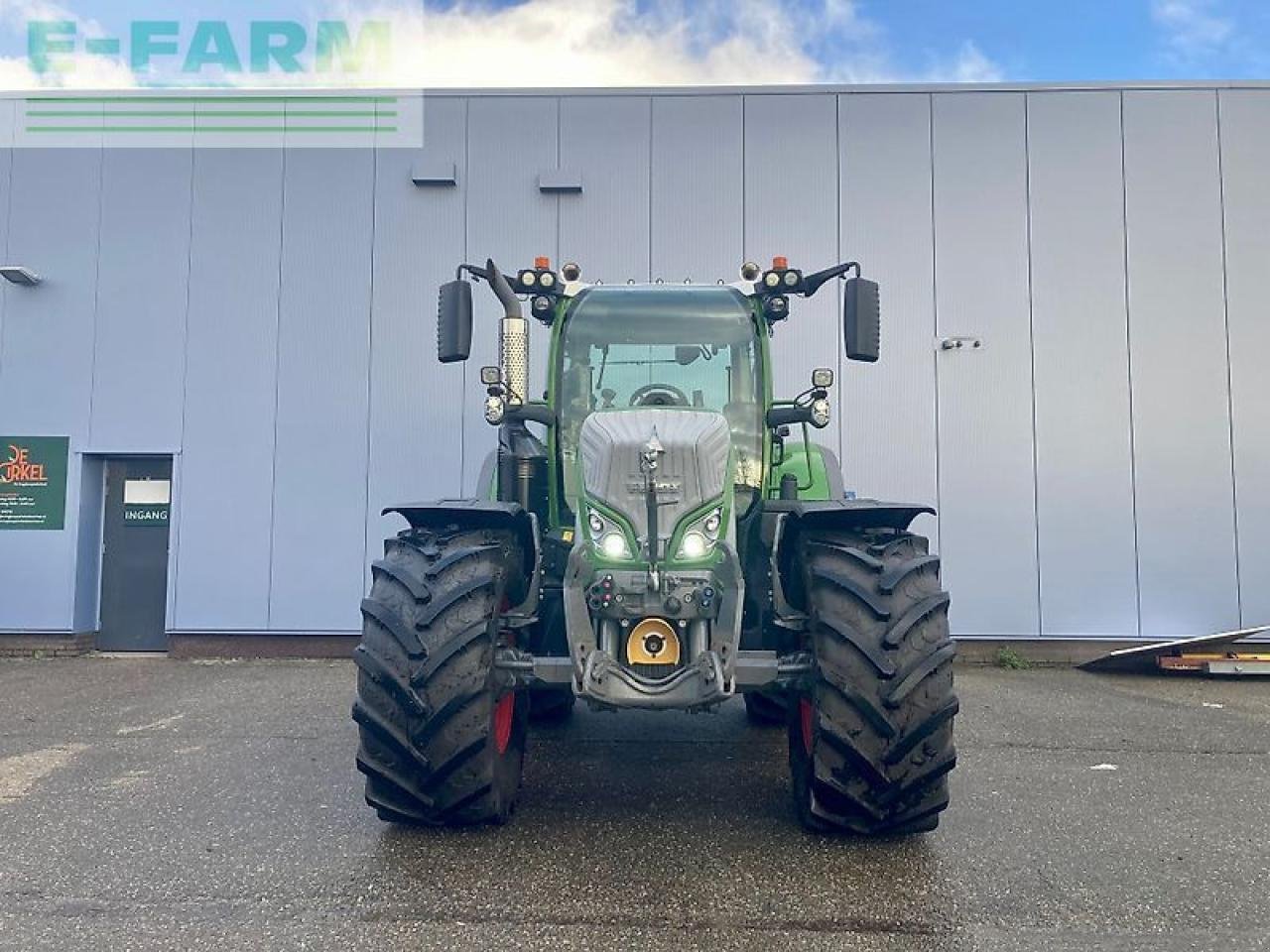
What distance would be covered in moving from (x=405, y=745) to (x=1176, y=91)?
35.8ft

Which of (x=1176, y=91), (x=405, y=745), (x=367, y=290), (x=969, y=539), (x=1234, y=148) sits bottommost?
(x=405, y=745)

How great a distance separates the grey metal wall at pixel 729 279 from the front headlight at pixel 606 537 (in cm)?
581

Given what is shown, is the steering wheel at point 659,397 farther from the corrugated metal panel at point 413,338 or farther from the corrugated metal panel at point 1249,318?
the corrugated metal panel at point 1249,318

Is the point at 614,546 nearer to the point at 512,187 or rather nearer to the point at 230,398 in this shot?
the point at 512,187

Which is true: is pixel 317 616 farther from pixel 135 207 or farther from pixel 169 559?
pixel 135 207

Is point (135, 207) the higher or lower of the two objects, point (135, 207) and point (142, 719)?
the higher

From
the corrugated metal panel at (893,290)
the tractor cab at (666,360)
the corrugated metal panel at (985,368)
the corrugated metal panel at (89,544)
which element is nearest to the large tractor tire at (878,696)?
the tractor cab at (666,360)

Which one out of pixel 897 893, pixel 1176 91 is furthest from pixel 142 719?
pixel 1176 91

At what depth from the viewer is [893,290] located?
950cm

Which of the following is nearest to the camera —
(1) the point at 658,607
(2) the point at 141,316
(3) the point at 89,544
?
(1) the point at 658,607

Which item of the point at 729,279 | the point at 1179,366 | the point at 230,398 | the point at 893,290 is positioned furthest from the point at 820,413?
the point at 230,398

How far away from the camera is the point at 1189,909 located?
10.4ft

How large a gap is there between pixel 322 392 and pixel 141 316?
2.33 meters

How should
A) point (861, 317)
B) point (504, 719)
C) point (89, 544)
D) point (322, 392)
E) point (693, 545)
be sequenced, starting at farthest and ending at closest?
point (89, 544)
point (322, 392)
point (861, 317)
point (504, 719)
point (693, 545)
